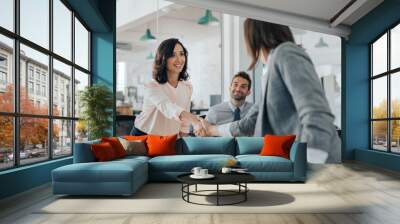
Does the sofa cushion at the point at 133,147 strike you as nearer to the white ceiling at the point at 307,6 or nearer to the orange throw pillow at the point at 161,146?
the orange throw pillow at the point at 161,146

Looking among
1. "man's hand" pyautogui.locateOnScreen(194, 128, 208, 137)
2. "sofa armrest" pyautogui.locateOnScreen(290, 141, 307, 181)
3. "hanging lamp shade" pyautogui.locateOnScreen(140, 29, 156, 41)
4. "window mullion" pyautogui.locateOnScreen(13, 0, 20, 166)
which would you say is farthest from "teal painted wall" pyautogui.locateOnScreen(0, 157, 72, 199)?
"sofa armrest" pyautogui.locateOnScreen(290, 141, 307, 181)

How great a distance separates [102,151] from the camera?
223 inches

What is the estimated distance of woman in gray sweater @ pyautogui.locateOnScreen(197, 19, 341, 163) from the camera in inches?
331

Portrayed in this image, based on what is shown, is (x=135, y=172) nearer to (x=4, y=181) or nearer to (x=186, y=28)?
(x=4, y=181)

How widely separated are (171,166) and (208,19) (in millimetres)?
3762

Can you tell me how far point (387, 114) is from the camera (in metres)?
8.45

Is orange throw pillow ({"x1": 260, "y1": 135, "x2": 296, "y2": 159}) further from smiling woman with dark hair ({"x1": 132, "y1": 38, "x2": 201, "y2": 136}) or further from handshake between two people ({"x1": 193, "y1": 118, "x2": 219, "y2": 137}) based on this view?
smiling woman with dark hair ({"x1": 132, "y1": 38, "x2": 201, "y2": 136})

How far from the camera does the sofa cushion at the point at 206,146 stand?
6867 mm

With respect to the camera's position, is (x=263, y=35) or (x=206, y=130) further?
(x=263, y=35)

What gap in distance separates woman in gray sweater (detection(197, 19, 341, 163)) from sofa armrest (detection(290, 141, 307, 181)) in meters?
2.30

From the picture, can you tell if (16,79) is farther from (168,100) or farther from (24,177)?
(168,100)

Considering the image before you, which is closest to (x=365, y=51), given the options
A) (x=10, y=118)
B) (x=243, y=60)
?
(x=243, y=60)

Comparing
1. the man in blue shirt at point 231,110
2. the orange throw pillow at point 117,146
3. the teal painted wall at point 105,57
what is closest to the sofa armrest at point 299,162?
the man in blue shirt at point 231,110

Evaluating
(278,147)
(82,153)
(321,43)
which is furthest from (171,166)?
(321,43)
